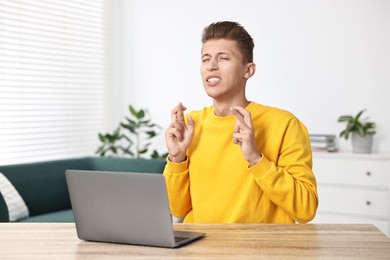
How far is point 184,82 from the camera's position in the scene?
5.91 m

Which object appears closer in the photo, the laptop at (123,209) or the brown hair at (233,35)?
the laptop at (123,209)

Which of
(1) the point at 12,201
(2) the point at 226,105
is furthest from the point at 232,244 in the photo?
(1) the point at 12,201

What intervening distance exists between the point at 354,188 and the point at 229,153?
9.45ft

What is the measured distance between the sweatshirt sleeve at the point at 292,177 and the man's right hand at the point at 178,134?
1.00 feet

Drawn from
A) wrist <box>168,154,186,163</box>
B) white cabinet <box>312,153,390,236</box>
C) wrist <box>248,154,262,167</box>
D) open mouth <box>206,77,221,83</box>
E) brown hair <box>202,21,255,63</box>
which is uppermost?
brown hair <box>202,21,255,63</box>

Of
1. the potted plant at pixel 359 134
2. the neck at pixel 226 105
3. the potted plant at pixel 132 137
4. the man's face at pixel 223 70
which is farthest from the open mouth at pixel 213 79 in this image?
the potted plant at pixel 132 137

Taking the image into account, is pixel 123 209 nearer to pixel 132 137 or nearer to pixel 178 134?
pixel 178 134

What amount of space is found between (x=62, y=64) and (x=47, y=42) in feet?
0.87

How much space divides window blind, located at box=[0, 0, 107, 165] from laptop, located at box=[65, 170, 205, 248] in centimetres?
328

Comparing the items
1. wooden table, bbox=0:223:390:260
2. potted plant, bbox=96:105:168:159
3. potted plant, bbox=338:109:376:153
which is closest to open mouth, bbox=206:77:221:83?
wooden table, bbox=0:223:390:260

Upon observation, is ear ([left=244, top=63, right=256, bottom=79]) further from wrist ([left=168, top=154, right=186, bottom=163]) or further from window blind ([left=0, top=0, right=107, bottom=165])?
window blind ([left=0, top=0, right=107, bottom=165])

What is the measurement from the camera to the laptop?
5.69 feet

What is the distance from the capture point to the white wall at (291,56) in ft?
17.2

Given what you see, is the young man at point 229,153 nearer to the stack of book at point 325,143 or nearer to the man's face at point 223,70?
the man's face at point 223,70
